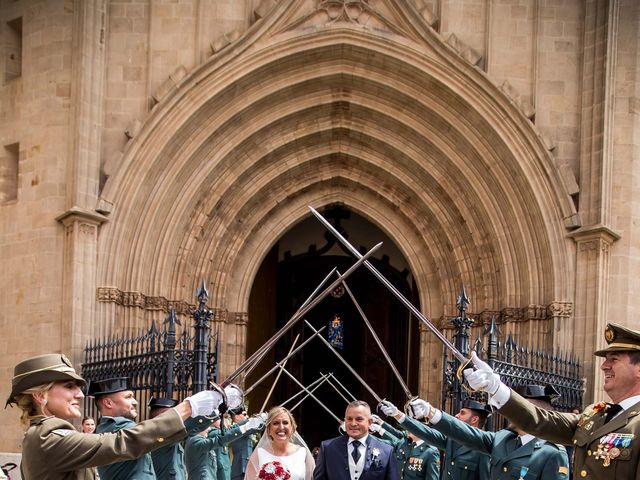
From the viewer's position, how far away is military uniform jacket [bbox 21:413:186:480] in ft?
16.4

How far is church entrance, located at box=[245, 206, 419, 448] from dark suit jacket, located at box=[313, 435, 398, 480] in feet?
45.0

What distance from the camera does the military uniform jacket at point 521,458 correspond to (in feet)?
23.9

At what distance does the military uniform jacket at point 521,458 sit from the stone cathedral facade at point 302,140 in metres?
9.87

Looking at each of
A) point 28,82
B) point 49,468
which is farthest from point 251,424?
point 28,82

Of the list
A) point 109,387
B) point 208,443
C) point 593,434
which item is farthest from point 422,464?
point 593,434

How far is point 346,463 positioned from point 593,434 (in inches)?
138

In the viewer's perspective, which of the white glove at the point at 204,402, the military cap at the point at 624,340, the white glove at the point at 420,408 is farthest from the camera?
the white glove at the point at 420,408

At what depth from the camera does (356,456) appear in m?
8.69

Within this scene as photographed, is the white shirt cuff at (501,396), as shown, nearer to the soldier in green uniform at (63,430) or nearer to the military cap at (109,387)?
the soldier in green uniform at (63,430)

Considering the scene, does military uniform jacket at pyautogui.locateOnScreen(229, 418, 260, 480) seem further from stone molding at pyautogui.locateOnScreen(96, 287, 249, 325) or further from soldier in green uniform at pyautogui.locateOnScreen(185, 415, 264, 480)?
stone molding at pyautogui.locateOnScreen(96, 287, 249, 325)

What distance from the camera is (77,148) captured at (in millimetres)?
17797

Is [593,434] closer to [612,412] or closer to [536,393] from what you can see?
[612,412]

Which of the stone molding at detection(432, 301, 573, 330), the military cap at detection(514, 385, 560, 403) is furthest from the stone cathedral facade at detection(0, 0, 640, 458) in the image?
the military cap at detection(514, 385, 560, 403)

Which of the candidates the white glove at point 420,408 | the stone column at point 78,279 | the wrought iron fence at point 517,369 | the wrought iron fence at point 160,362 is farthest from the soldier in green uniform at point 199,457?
the stone column at point 78,279
